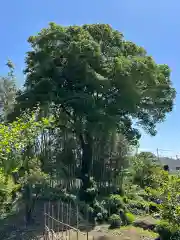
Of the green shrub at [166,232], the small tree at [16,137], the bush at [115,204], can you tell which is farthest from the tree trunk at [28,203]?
the small tree at [16,137]

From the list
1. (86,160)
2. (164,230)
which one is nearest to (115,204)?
(86,160)

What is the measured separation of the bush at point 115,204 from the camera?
15342 millimetres

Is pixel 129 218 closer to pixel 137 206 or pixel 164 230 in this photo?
pixel 137 206

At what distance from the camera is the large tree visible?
14.9m

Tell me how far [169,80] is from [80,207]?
971 cm

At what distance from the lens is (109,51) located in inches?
656

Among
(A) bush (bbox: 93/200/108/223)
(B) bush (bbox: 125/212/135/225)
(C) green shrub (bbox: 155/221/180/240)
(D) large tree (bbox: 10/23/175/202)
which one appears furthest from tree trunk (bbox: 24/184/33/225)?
(C) green shrub (bbox: 155/221/180/240)

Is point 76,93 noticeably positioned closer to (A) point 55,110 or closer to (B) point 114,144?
(A) point 55,110

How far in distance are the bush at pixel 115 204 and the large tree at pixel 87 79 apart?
1.47 meters

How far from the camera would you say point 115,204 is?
609 inches

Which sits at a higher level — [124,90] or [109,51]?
[109,51]

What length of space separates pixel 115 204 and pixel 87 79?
257 inches

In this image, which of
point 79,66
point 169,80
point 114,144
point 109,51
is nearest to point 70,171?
point 114,144

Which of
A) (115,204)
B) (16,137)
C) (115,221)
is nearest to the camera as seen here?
(16,137)
